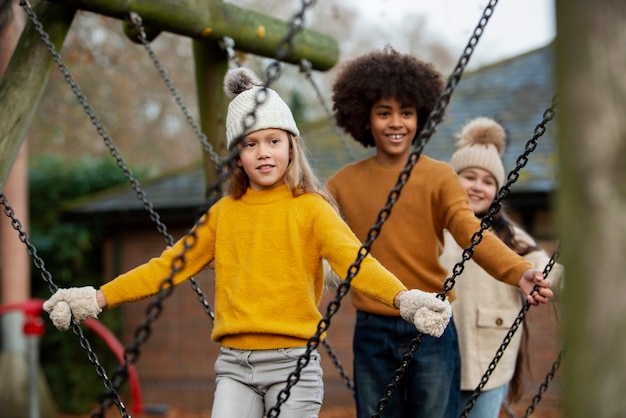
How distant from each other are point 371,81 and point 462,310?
1.02 metres

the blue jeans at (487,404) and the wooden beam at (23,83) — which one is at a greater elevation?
the wooden beam at (23,83)

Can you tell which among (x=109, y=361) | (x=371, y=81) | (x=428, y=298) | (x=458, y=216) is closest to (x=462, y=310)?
(x=458, y=216)

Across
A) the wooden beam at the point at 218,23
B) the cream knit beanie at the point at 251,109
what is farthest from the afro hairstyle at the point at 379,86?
the wooden beam at the point at 218,23

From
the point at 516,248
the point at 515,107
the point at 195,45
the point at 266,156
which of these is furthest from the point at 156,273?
the point at 515,107

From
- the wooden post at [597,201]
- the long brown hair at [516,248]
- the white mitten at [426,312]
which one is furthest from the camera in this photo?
the long brown hair at [516,248]

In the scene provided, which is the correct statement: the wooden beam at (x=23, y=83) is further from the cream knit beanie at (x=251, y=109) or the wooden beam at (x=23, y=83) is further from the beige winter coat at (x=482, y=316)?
the beige winter coat at (x=482, y=316)

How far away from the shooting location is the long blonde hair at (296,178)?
9.77ft

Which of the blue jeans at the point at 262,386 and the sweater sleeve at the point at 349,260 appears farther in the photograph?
the blue jeans at the point at 262,386

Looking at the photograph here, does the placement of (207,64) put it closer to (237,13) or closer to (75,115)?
(237,13)

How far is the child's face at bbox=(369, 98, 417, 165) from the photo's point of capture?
11.4 ft

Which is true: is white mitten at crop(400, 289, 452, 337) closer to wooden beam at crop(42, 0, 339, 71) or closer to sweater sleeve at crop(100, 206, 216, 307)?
sweater sleeve at crop(100, 206, 216, 307)

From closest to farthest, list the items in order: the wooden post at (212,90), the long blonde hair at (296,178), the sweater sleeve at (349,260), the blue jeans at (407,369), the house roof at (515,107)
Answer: the sweater sleeve at (349,260), the long blonde hair at (296,178), the blue jeans at (407,369), the wooden post at (212,90), the house roof at (515,107)

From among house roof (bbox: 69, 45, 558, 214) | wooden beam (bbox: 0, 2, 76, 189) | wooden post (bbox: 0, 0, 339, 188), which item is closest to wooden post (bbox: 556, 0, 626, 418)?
wooden post (bbox: 0, 0, 339, 188)

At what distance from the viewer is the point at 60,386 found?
38.6ft
